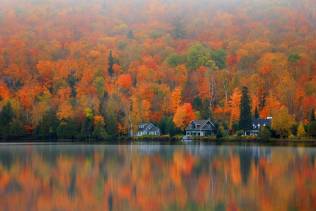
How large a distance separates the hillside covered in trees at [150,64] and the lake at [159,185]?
4280 centimetres

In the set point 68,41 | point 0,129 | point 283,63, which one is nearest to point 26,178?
→ point 0,129

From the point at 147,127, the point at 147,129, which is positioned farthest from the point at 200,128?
the point at 147,127

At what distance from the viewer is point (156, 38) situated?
133m

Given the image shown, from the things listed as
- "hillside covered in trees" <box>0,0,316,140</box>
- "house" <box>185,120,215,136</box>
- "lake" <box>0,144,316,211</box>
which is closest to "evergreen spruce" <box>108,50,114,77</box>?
"hillside covered in trees" <box>0,0,316,140</box>

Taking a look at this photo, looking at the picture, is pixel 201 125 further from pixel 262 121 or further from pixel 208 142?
pixel 208 142

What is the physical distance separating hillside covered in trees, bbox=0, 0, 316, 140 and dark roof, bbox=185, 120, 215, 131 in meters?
1.62

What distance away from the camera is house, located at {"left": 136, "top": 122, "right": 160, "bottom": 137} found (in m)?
88.1

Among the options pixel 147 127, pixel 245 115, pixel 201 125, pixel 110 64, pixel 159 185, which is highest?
pixel 110 64

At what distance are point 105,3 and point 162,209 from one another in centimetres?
15096

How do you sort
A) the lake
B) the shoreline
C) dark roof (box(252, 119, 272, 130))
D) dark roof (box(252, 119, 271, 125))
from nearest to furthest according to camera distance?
the lake → the shoreline → dark roof (box(252, 119, 272, 130)) → dark roof (box(252, 119, 271, 125))

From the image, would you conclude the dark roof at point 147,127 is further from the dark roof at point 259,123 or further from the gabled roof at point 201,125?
the dark roof at point 259,123

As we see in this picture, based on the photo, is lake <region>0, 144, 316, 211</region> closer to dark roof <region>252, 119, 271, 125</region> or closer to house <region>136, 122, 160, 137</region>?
dark roof <region>252, 119, 271, 125</region>

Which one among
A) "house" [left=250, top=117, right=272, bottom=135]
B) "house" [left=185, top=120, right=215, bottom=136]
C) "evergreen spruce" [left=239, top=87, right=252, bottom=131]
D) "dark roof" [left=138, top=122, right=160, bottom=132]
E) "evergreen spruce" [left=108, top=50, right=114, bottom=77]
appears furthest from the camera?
"evergreen spruce" [left=108, top=50, right=114, bottom=77]

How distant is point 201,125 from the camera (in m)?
84.9
